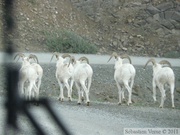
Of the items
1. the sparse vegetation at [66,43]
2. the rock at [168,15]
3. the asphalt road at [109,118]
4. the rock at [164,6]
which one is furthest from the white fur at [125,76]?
the rock at [168,15]

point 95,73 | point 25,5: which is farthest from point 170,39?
point 95,73

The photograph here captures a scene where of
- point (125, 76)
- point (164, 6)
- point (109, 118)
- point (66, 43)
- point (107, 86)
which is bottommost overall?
point (109, 118)

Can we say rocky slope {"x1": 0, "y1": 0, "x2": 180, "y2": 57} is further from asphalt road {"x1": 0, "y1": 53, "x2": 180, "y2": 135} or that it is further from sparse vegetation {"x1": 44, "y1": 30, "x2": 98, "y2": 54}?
asphalt road {"x1": 0, "y1": 53, "x2": 180, "y2": 135}

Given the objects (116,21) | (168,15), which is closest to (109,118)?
(168,15)

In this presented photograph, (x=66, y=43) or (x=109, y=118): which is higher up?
(x=66, y=43)

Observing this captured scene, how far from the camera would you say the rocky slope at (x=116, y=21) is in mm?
31727

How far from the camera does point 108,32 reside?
3431cm

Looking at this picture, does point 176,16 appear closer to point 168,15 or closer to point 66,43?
point 168,15

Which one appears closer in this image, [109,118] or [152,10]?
[109,118]

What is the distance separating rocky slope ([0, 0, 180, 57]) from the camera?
31727 millimetres

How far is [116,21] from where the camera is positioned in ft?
115

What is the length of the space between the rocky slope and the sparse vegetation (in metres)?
1.34

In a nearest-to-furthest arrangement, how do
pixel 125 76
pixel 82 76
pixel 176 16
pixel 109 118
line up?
pixel 109 118
pixel 82 76
pixel 125 76
pixel 176 16

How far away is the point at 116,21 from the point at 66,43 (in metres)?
8.67
